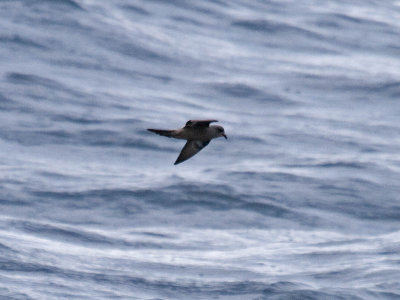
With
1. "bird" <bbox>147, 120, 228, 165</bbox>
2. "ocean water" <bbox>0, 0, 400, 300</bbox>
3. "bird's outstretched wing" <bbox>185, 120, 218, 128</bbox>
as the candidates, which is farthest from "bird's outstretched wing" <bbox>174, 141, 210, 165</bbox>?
"ocean water" <bbox>0, 0, 400, 300</bbox>

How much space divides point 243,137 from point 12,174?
5.61m

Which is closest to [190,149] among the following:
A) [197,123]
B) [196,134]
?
[196,134]

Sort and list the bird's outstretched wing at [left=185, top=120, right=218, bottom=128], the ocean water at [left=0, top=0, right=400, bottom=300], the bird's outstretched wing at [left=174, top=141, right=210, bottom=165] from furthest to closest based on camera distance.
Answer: the ocean water at [left=0, top=0, right=400, bottom=300]
the bird's outstretched wing at [left=174, top=141, right=210, bottom=165]
the bird's outstretched wing at [left=185, top=120, right=218, bottom=128]

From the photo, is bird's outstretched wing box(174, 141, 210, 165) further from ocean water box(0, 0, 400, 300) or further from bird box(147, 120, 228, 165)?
ocean water box(0, 0, 400, 300)

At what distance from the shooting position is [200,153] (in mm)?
21438

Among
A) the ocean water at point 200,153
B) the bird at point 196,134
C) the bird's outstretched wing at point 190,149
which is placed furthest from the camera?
the ocean water at point 200,153

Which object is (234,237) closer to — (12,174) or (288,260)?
(288,260)

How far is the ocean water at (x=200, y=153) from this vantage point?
14.9 m

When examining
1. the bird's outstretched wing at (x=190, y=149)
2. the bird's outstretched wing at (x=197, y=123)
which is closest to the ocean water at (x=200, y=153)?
the bird's outstretched wing at (x=190, y=149)

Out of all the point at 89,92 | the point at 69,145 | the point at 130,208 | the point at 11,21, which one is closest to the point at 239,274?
the point at 130,208

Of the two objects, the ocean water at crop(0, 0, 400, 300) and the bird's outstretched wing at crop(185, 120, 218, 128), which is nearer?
the bird's outstretched wing at crop(185, 120, 218, 128)

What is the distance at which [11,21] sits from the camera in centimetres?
2758

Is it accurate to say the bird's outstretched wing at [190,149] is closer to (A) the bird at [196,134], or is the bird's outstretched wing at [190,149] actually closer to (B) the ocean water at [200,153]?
(A) the bird at [196,134]

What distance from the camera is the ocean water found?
48.9ft
